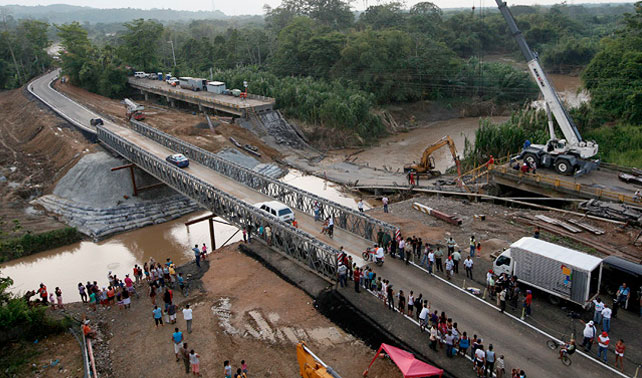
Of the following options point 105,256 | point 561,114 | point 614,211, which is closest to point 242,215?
point 105,256

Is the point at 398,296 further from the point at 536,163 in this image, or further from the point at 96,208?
the point at 96,208

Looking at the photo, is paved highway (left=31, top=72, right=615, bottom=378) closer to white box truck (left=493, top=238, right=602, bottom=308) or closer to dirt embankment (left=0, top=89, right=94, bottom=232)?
white box truck (left=493, top=238, right=602, bottom=308)

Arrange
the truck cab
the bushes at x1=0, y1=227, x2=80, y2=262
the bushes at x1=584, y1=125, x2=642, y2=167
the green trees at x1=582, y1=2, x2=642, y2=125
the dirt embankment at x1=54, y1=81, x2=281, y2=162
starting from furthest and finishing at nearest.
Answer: the dirt embankment at x1=54, y1=81, x2=281, y2=162 < the green trees at x1=582, y1=2, x2=642, y2=125 < the bushes at x1=584, y1=125, x2=642, y2=167 < the bushes at x1=0, y1=227, x2=80, y2=262 < the truck cab

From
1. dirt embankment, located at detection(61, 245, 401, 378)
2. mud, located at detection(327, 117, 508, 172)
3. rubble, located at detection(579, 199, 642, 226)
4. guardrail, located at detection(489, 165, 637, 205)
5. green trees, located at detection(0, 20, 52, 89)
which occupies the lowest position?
mud, located at detection(327, 117, 508, 172)

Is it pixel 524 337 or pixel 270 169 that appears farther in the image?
pixel 270 169

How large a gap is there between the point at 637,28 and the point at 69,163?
61473 mm

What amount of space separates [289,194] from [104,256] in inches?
597

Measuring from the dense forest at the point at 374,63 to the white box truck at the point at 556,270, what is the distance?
2468cm

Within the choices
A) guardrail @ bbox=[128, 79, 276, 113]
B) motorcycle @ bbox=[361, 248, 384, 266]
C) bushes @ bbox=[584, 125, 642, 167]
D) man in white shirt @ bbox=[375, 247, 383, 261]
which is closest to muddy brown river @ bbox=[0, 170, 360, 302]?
motorcycle @ bbox=[361, 248, 384, 266]

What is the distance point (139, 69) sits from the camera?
93.4 meters

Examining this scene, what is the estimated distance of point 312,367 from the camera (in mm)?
16859

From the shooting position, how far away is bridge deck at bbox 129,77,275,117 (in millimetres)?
61969

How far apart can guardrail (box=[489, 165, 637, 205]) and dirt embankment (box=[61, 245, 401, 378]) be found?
65.1 feet

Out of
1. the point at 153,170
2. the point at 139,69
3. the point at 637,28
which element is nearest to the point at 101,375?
the point at 153,170
